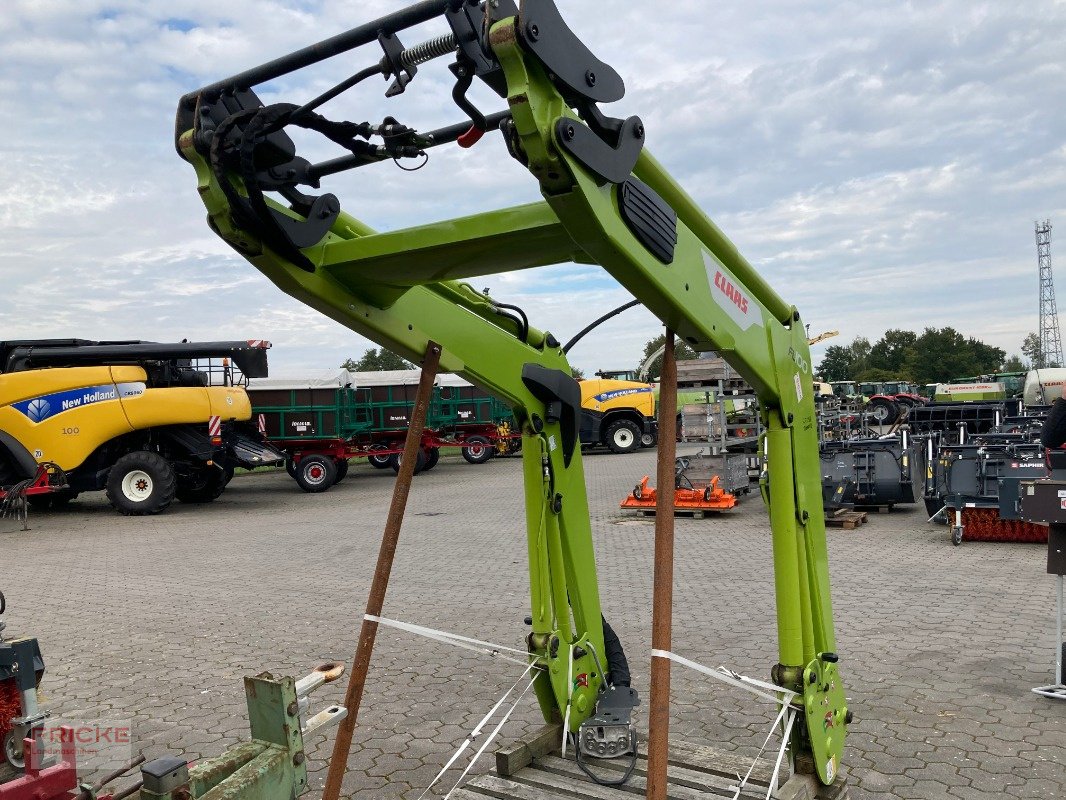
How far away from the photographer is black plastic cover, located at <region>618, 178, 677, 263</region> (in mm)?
2248

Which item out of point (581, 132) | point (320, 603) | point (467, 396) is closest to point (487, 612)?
point (320, 603)

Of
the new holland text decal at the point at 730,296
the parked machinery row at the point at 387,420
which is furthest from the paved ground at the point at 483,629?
the parked machinery row at the point at 387,420

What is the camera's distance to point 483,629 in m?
6.75

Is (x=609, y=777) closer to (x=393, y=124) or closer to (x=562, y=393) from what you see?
(x=562, y=393)

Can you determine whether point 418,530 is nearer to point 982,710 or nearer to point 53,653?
point 53,653

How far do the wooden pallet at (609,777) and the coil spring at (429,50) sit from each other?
2.77 metres

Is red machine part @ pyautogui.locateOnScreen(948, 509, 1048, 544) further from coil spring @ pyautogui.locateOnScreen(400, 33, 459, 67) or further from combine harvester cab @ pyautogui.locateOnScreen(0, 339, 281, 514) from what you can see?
combine harvester cab @ pyautogui.locateOnScreen(0, 339, 281, 514)

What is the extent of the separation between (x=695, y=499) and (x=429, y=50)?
1141 centimetres

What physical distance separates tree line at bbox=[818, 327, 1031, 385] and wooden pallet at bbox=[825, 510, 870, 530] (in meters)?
66.5

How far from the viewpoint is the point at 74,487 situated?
14.4 m

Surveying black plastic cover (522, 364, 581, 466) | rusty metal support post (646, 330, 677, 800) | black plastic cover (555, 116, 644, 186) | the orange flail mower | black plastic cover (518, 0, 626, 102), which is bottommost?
the orange flail mower

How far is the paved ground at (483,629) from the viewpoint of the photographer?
14.5 ft

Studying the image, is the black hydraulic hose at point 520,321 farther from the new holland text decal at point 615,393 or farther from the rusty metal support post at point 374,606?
the new holland text decal at point 615,393

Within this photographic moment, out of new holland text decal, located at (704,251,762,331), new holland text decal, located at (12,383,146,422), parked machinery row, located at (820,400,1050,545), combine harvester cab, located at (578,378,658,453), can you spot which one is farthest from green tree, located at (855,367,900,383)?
new holland text decal, located at (704,251,762,331)
